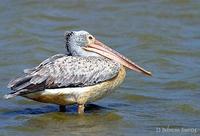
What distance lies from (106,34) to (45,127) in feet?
19.3

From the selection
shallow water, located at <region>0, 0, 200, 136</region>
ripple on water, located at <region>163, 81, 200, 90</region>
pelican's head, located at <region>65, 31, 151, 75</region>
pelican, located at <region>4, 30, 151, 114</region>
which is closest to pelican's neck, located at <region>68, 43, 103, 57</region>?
pelican's head, located at <region>65, 31, 151, 75</region>

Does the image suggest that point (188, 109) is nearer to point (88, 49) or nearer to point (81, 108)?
point (81, 108)

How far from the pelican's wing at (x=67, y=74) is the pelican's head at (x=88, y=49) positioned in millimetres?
255

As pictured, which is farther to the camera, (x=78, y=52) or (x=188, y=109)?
(x=78, y=52)

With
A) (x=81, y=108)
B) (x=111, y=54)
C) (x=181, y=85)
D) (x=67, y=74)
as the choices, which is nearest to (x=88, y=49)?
(x=111, y=54)

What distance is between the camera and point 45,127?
1004 cm

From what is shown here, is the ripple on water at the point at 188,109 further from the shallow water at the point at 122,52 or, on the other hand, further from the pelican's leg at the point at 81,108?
the pelican's leg at the point at 81,108

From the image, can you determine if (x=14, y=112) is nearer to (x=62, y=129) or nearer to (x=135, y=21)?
(x=62, y=129)

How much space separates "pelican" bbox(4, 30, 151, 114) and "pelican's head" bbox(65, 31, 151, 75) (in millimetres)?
102

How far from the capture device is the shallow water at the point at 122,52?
10266mm

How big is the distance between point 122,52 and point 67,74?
13.0ft

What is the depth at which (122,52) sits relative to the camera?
14500mm

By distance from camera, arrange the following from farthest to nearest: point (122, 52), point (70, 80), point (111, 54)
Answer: point (122, 52) < point (111, 54) < point (70, 80)

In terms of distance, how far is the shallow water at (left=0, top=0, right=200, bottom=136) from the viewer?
33.7 feet
